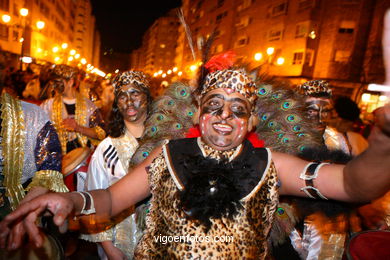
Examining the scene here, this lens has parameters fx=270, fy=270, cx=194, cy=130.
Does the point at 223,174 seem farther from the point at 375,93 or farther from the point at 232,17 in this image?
the point at 232,17

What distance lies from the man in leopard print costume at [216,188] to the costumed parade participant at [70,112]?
2.94 m

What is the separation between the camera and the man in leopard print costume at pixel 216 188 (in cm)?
177

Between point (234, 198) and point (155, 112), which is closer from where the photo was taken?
point (234, 198)

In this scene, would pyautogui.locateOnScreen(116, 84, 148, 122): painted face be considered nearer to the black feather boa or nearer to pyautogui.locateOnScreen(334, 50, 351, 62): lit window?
the black feather boa

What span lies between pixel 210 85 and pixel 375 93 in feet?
72.0

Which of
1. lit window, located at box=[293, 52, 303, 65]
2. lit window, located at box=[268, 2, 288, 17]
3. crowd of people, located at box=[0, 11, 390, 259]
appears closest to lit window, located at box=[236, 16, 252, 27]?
lit window, located at box=[268, 2, 288, 17]

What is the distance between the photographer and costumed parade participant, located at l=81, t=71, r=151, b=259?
277 centimetres

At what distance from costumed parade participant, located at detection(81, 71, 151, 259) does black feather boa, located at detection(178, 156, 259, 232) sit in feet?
4.12

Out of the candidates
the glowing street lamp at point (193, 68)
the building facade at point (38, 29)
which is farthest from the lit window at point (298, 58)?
the glowing street lamp at point (193, 68)

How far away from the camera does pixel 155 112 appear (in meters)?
2.98

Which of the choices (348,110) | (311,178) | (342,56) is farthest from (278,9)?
(311,178)

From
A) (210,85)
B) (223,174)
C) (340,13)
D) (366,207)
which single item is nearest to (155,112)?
(210,85)

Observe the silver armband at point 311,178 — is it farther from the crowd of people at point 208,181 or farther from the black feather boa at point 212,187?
the black feather boa at point 212,187

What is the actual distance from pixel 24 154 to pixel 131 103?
121cm
